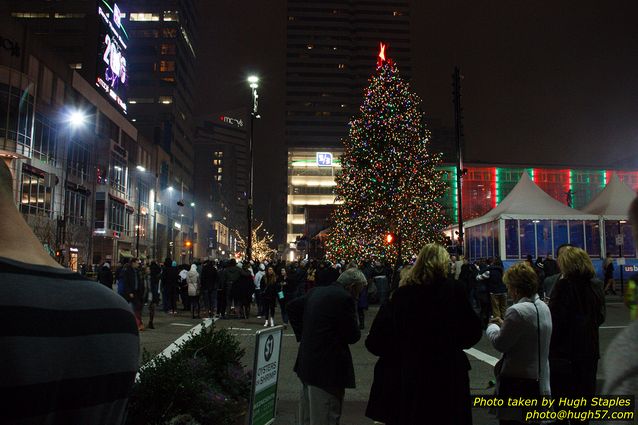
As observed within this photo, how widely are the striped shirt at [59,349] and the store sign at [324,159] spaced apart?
12332cm

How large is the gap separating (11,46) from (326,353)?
38.6m

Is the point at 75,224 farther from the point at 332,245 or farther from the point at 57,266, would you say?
the point at 57,266

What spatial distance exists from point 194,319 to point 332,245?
16046mm

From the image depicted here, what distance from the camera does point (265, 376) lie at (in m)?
4.83

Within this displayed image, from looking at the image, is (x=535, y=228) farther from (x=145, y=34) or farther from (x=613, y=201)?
(x=145, y=34)

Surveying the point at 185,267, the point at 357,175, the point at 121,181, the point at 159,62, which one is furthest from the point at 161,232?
the point at 185,267

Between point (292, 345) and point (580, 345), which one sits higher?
point (580, 345)

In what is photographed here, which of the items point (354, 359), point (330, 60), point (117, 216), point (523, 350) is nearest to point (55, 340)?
point (523, 350)

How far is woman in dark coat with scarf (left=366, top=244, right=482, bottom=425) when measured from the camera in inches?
144

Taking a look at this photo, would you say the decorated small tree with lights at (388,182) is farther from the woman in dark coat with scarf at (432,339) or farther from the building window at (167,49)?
the building window at (167,49)

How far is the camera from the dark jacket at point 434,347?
365 cm

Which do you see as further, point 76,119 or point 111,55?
point 111,55

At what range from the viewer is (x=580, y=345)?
4797 millimetres

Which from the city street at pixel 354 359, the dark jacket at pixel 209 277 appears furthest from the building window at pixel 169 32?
the city street at pixel 354 359
